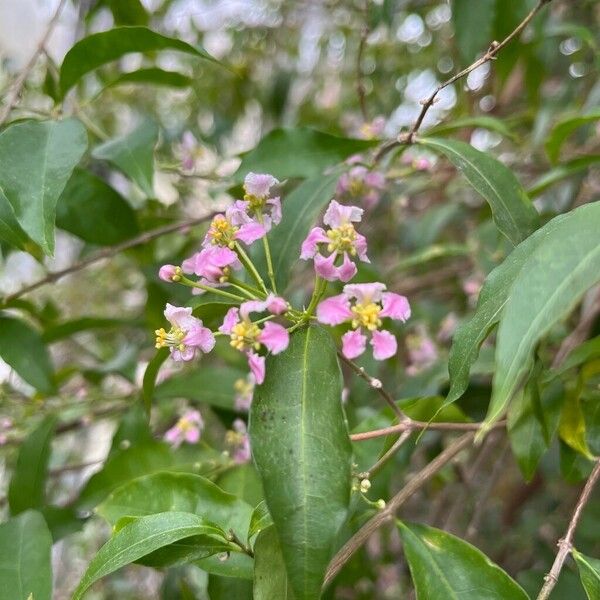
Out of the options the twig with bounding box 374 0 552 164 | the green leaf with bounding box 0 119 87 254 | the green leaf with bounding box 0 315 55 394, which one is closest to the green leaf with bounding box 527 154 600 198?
the twig with bounding box 374 0 552 164

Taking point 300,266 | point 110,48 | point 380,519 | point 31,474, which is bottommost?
point 300,266

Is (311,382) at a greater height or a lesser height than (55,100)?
lesser

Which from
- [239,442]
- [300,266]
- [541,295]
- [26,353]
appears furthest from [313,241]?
[300,266]

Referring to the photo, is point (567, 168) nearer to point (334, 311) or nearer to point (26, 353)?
point (334, 311)

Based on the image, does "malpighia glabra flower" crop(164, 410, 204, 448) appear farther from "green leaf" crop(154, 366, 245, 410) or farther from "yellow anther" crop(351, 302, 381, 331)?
"yellow anther" crop(351, 302, 381, 331)

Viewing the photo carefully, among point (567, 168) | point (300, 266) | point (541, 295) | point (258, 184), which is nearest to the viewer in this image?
point (541, 295)

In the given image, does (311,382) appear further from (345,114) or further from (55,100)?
(345,114)

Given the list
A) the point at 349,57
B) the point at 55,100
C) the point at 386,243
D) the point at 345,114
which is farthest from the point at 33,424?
the point at 349,57

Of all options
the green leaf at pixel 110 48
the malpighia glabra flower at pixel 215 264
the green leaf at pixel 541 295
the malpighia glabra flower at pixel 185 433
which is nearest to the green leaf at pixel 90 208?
the green leaf at pixel 110 48
